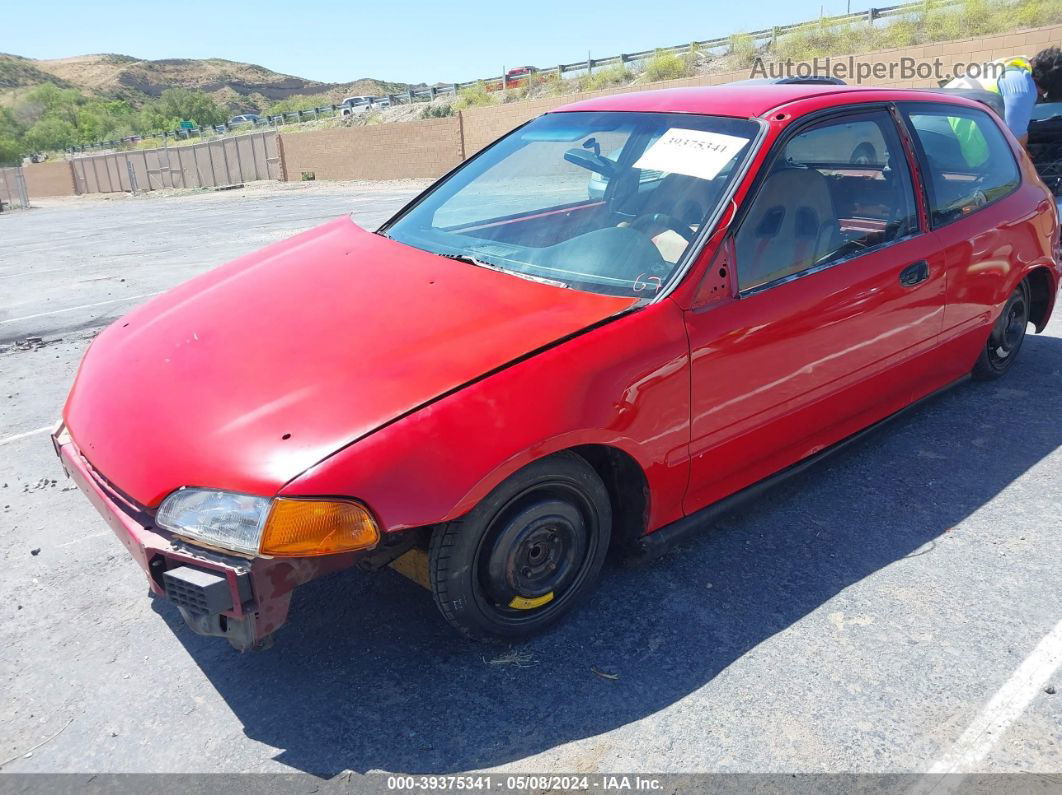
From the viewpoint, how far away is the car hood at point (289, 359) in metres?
2.21

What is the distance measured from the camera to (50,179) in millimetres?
56375

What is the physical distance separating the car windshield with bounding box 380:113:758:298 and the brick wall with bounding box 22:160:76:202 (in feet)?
197

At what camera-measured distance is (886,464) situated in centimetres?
382

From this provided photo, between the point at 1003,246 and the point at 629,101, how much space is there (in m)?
2.05

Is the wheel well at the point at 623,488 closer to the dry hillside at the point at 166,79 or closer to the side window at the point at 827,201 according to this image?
the side window at the point at 827,201

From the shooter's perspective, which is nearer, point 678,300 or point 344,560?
point 344,560

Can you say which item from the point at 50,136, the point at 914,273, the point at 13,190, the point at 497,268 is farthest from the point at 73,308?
the point at 50,136

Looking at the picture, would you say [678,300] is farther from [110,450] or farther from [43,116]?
[43,116]

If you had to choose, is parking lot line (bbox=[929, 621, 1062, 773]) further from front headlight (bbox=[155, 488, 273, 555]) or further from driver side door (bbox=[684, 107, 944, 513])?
front headlight (bbox=[155, 488, 273, 555])

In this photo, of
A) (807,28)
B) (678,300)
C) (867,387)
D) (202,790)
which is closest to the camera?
(202,790)

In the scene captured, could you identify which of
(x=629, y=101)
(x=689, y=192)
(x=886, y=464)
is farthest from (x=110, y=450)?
(x=886, y=464)

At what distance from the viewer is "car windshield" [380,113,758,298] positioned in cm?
288

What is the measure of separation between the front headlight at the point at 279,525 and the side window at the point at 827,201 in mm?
1597

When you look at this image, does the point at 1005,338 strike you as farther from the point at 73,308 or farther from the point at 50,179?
the point at 50,179
